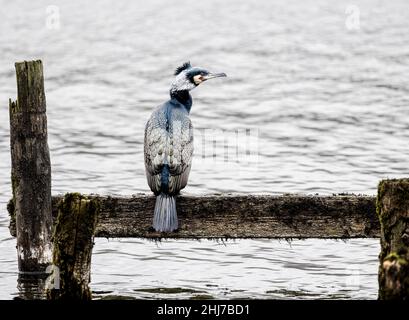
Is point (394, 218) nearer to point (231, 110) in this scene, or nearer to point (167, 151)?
point (167, 151)

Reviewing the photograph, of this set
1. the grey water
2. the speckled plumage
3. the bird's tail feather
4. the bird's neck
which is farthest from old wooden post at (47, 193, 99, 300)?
the grey water

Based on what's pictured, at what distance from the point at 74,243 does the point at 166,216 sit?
1231 mm

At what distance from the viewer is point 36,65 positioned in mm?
11320

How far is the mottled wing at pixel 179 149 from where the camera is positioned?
10828 mm

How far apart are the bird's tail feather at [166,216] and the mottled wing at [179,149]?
250 millimetres

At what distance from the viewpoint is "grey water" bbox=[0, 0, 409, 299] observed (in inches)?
514

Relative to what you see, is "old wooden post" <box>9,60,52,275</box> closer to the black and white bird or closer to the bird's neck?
the black and white bird

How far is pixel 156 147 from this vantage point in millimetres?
10891

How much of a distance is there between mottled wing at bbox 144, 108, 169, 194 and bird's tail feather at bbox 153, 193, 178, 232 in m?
0.31

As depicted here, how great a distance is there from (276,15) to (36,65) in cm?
2134

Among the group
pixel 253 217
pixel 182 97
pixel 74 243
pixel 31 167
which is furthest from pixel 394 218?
pixel 31 167

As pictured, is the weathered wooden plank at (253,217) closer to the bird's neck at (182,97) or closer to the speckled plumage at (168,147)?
the speckled plumage at (168,147)

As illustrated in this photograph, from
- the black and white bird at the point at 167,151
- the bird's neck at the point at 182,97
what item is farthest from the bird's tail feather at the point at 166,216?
the bird's neck at the point at 182,97
